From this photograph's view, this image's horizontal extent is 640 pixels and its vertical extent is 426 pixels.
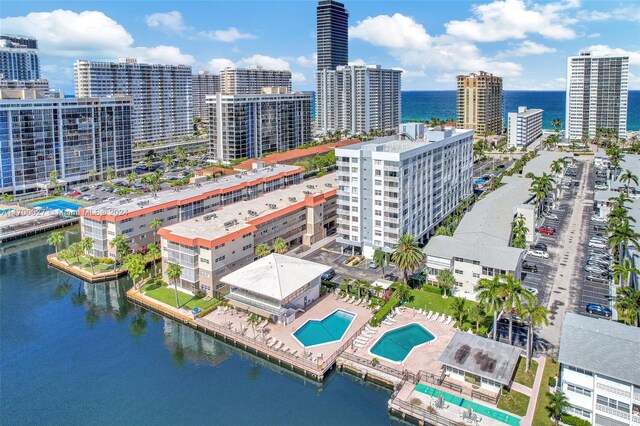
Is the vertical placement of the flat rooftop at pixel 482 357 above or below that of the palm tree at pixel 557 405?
above

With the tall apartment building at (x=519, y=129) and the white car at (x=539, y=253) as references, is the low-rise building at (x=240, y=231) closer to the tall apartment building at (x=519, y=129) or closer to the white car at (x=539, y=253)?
the white car at (x=539, y=253)

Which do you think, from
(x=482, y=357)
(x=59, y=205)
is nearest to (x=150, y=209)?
(x=59, y=205)

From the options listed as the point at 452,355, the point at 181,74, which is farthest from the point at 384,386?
the point at 181,74

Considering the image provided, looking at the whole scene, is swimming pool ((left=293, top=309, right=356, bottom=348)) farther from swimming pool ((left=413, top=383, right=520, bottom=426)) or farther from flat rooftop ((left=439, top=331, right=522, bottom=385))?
flat rooftop ((left=439, top=331, right=522, bottom=385))

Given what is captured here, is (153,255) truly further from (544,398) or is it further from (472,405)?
(544,398)

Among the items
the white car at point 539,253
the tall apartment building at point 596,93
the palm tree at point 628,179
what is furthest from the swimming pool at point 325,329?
the tall apartment building at point 596,93

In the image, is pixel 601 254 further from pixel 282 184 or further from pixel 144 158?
pixel 144 158

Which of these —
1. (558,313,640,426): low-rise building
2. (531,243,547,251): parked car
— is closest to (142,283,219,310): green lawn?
(558,313,640,426): low-rise building
